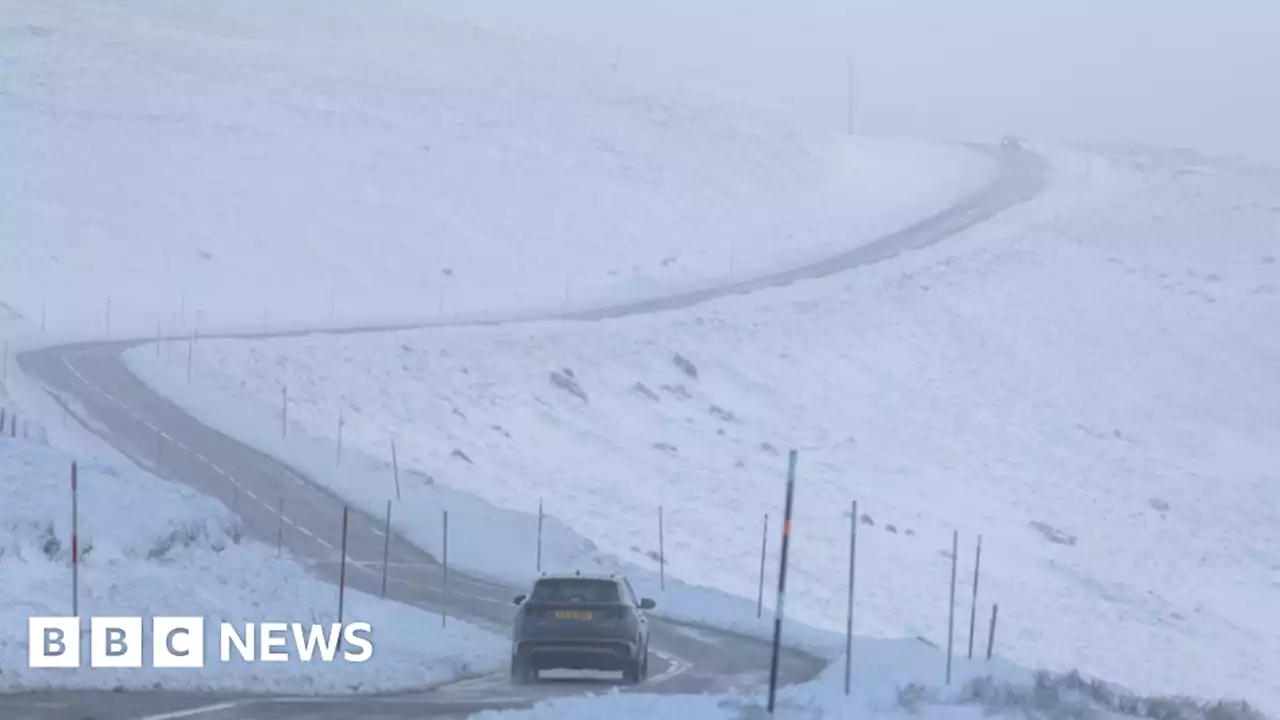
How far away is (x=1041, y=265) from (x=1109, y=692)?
7171cm

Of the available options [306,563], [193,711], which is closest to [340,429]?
[306,563]

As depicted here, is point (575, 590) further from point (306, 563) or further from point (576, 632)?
point (306, 563)

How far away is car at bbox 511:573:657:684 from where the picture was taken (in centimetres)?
2016

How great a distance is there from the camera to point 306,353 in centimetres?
5259

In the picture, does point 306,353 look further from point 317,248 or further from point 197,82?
point 197,82

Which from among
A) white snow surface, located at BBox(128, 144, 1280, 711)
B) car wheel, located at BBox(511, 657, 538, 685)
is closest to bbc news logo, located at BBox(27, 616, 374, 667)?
car wheel, located at BBox(511, 657, 538, 685)

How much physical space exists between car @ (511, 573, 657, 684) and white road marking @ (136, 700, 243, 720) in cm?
452

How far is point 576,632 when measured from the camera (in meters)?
20.2

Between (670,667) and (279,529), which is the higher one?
(670,667)

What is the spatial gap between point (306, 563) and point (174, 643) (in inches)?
553

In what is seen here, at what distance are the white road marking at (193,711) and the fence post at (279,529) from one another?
14.6 meters

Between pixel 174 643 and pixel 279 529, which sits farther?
pixel 279 529

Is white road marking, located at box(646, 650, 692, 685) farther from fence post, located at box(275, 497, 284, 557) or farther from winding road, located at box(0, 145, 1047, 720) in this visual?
fence post, located at box(275, 497, 284, 557)

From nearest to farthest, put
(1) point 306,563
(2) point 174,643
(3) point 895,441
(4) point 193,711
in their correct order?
1. (4) point 193,711
2. (2) point 174,643
3. (1) point 306,563
4. (3) point 895,441
